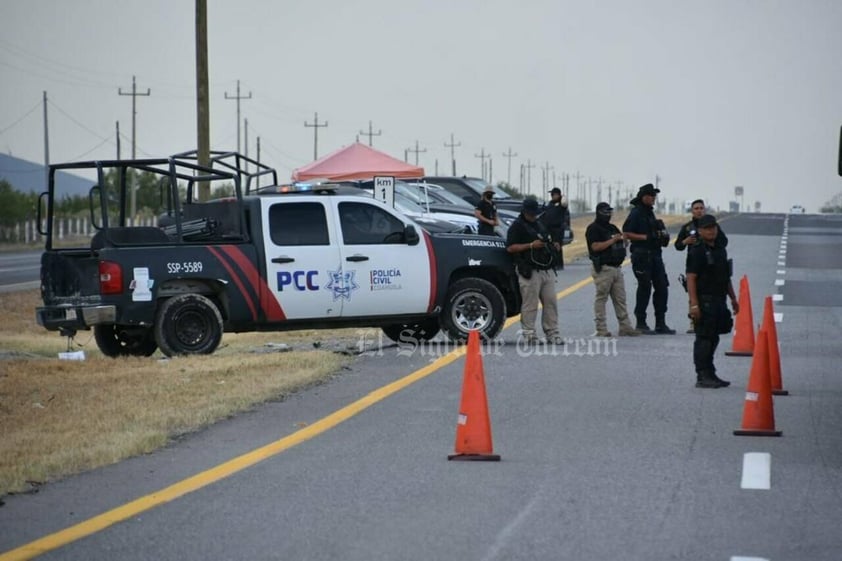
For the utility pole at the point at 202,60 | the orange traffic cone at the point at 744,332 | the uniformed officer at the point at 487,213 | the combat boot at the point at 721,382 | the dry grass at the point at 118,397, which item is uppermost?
the utility pole at the point at 202,60

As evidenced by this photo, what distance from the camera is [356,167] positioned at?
1737 inches

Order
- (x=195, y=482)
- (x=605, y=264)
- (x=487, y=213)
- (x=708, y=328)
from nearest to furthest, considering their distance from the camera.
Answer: (x=195, y=482) → (x=708, y=328) → (x=605, y=264) → (x=487, y=213)

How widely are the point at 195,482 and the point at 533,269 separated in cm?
992

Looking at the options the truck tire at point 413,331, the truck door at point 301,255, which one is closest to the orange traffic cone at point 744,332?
the truck tire at point 413,331

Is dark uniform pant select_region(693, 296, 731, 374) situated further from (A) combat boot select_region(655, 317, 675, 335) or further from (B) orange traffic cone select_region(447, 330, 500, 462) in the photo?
(A) combat boot select_region(655, 317, 675, 335)

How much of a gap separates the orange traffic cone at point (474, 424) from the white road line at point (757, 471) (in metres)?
1.64

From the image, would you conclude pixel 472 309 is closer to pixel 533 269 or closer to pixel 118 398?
pixel 533 269

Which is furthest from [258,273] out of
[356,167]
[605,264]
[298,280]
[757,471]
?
[356,167]

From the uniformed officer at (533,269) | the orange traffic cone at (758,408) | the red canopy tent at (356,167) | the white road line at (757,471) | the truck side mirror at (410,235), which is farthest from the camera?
the red canopy tent at (356,167)

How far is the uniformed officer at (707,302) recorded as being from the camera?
1520 cm

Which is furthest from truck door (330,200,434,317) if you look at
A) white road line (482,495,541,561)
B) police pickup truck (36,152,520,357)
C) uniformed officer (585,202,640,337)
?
white road line (482,495,541,561)

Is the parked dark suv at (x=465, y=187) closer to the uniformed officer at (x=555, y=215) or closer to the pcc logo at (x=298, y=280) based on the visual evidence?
the uniformed officer at (x=555, y=215)

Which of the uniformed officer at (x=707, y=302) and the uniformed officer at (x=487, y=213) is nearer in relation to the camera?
the uniformed officer at (x=707, y=302)

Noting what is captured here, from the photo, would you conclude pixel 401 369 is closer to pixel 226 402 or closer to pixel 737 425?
pixel 226 402
